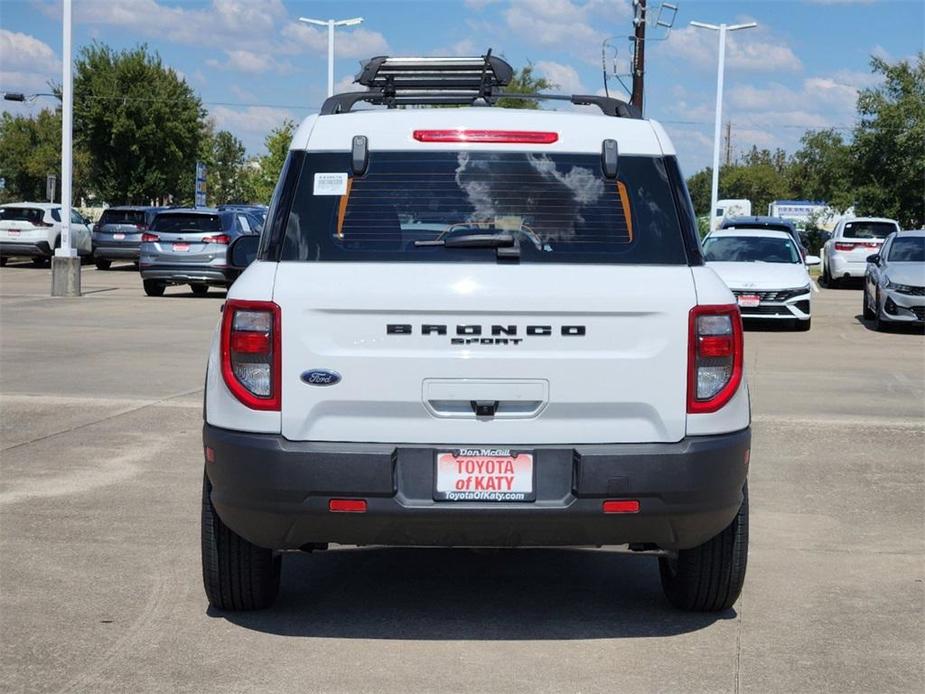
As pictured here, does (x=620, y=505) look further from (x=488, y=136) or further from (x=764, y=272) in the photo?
(x=764, y=272)

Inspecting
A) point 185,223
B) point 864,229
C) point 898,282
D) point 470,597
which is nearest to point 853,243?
point 864,229

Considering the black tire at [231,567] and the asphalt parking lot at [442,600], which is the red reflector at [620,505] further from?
the black tire at [231,567]

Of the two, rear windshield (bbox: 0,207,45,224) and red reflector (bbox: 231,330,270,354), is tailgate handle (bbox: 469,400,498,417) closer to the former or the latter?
red reflector (bbox: 231,330,270,354)

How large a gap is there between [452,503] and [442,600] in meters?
1.16

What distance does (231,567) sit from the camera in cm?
545

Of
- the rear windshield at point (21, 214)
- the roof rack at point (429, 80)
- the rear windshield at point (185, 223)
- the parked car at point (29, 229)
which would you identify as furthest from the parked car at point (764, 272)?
the rear windshield at point (21, 214)

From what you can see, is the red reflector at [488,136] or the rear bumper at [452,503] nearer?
the rear bumper at [452,503]

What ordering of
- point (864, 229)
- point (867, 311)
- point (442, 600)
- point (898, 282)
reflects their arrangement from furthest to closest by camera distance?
point (864, 229)
point (867, 311)
point (898, 282)
point (442, 600)

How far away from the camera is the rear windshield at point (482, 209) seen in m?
5.01

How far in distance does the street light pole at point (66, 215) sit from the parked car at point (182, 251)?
123cm

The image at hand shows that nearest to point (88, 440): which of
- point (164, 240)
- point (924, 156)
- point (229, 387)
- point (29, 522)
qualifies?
point (29, 522)

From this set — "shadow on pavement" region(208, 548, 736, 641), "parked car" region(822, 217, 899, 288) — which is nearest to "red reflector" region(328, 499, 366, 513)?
"shadow on pavement" region(208, 548, 736, 641)

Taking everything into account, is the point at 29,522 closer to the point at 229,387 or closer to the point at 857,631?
the point at 229,387

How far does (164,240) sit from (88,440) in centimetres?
1704
